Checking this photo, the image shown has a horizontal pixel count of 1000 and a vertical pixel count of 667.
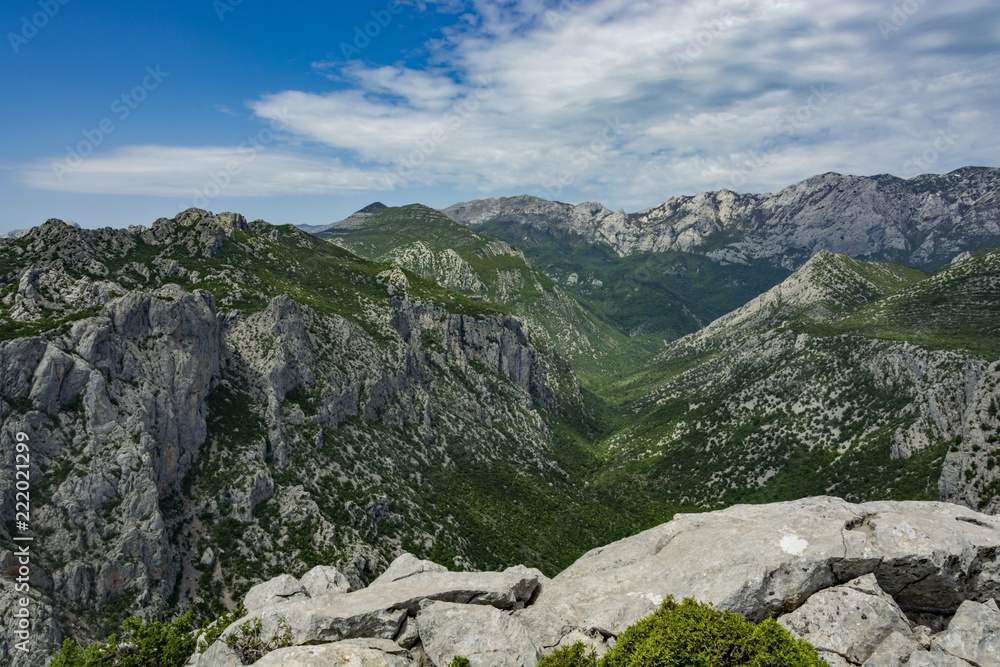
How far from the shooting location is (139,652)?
3844 cm

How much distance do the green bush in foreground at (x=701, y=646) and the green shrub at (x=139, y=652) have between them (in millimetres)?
30202

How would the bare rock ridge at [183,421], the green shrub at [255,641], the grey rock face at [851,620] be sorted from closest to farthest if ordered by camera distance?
the grey rock face at [851,620]
the green shrub at [255,641]
the bare rock ridge at [183,421]

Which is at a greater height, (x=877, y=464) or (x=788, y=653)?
(x=788, y=653)

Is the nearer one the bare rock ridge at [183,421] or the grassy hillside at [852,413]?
the bare rock ridge at [183,421]

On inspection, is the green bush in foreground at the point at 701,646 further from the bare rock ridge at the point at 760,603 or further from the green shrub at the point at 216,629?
the green shrub at the point at 216,629

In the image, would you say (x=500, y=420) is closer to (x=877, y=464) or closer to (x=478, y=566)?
(x=478, y=566)

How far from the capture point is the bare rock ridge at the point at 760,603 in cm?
3000

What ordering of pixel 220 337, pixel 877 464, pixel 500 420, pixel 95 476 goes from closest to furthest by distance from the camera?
pixel 95 476 → pixel 220 337 → pixel 877 464 → pixel 500 420

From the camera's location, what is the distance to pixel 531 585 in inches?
1500

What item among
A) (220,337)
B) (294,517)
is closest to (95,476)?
(294,517)

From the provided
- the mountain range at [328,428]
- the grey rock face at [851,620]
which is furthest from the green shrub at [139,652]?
the grey rock face at [851,620]

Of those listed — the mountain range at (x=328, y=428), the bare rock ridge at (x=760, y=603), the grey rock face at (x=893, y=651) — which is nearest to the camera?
the grey rock face at (x=893, y=651)

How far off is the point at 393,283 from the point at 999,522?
614 ft

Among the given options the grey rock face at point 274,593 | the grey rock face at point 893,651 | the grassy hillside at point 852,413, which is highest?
the grey rock face at point 274,593
